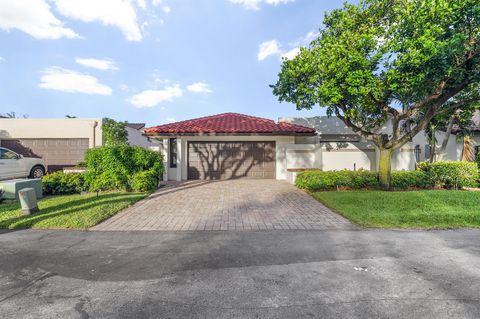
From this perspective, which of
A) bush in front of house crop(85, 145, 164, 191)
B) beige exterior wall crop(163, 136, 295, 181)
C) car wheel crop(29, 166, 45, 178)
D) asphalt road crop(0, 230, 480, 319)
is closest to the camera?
asphalt road crop(0, 230, 480, 319)

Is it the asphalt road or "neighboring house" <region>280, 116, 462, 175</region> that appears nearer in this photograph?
the asphalt road

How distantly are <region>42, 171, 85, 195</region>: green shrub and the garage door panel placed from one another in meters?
5.74

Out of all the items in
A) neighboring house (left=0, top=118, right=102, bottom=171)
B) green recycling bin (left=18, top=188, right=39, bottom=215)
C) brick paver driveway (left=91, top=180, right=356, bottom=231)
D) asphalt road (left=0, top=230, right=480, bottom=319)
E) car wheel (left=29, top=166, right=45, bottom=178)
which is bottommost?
asphalt road (left=0, top=230, right=480, bottom=319)

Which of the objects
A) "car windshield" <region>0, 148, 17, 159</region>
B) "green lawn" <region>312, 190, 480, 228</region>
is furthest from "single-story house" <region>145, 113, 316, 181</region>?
"car windshield" <region>0, 148, 17, 159</region>

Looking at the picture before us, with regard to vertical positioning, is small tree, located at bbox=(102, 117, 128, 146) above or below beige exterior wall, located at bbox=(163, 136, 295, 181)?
above

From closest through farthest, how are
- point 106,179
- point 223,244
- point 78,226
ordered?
point 223,244, point 78,226, point 106,179

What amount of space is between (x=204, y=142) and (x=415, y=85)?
1021 cm

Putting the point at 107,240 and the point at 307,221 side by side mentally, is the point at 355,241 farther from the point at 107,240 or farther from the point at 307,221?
the point at 107,240

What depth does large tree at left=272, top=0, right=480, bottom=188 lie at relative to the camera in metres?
6.73

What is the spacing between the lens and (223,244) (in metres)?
4.14

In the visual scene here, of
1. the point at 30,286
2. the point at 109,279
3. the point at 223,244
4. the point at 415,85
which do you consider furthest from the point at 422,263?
the point at 415,85

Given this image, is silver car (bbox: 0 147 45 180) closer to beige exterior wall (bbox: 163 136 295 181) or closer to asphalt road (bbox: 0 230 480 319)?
Result: beige exterior wall (bbox: 163 136 295 181)

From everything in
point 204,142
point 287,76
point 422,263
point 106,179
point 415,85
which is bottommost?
point 422,263

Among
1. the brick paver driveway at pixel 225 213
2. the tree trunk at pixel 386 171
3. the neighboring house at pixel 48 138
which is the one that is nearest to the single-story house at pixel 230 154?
the brick paver driveway at pixel 225 213
